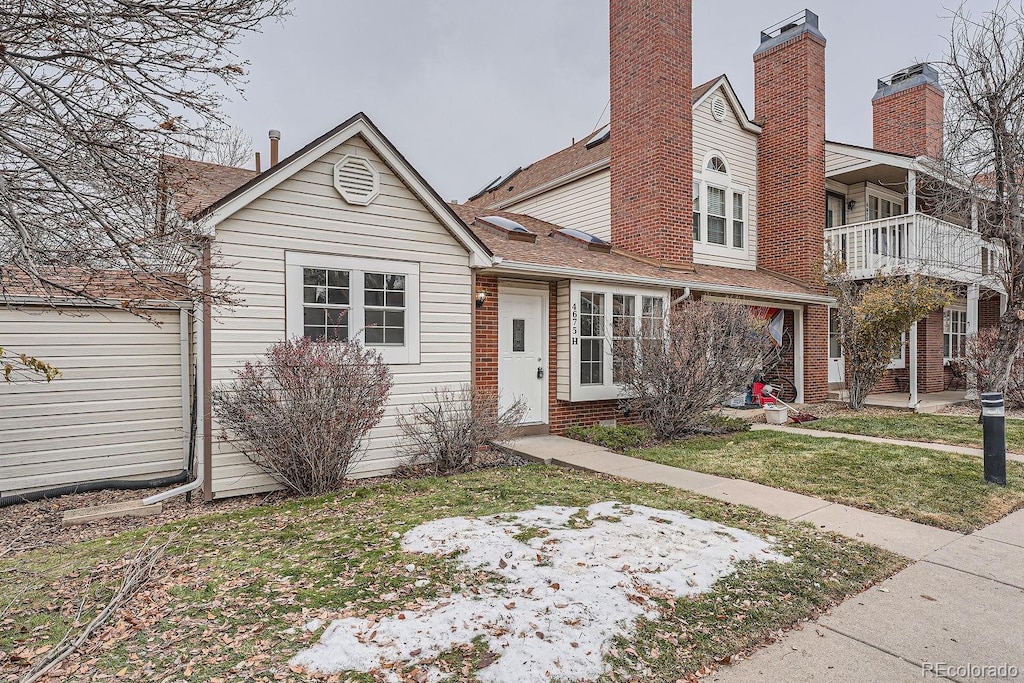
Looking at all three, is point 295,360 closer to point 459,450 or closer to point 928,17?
point 459,450

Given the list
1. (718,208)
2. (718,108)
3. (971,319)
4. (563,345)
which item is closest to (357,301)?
(563,345)

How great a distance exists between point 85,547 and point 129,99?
3.60m

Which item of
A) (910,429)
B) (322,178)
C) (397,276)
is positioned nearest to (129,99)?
(322,178)

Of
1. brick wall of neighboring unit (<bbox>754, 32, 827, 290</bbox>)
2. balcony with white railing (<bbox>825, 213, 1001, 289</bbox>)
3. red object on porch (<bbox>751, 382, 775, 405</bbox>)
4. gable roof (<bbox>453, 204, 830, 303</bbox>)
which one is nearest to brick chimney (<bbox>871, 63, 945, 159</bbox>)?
balcony with white railing (<bbox>825, 213, 1001, 289</bbox>)

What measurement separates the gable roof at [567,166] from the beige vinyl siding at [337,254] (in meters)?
A: 7.33

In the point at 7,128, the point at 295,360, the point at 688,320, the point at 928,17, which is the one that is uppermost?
the point at 928,17

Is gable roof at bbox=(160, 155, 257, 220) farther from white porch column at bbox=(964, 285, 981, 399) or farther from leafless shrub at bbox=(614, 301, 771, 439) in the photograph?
white porch column at bbox=(964, 285, 981, 399)

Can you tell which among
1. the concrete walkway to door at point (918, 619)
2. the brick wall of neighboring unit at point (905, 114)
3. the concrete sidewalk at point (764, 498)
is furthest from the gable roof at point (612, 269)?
the brick wall of neighboring unit at point (905, 114)

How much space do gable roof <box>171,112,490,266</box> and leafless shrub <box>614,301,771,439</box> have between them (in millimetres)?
3036

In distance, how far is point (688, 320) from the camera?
8.87m

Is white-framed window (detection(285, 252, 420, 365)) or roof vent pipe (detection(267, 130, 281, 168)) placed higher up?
roof vent pipe (detection(267, 130, 281, 168))

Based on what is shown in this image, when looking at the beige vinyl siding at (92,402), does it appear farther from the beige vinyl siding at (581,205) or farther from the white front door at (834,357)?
the white front door at (834,357)

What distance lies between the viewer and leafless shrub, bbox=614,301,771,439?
875 centimetres

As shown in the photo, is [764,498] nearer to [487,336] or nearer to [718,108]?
[487,336]
